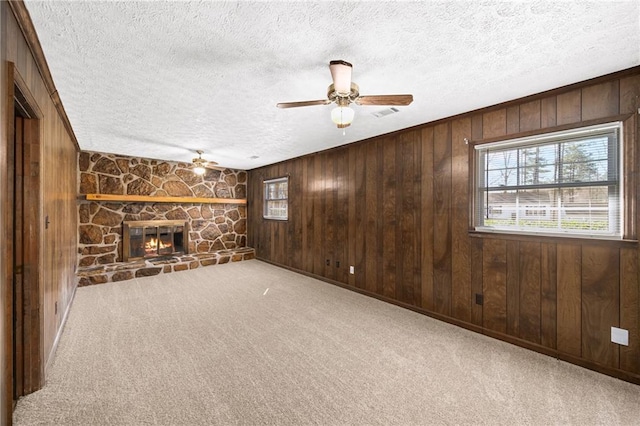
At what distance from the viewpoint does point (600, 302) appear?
2.16 meters

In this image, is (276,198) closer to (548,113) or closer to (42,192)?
(42,192)

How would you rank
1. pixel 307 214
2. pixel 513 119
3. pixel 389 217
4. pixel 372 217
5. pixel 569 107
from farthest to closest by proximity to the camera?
pixel 307 214
pixel 372 217
pixel 389 217
pixel 513 119
pixel 569 107

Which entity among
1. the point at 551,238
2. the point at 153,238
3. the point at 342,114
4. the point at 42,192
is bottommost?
the point at 153,238

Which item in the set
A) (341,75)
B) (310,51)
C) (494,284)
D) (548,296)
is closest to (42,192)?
(310,51)

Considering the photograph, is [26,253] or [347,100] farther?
[347,100]

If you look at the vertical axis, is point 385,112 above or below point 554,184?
above

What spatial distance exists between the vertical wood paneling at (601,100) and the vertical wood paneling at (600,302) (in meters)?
1.10

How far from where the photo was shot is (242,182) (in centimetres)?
697

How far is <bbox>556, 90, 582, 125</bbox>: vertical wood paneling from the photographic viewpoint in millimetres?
2250

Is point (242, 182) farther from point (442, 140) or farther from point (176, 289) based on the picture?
point (442, 140)

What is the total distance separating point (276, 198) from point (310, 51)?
457cm

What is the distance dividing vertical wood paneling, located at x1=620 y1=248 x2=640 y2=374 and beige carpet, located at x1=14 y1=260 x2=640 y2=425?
0.60 ft

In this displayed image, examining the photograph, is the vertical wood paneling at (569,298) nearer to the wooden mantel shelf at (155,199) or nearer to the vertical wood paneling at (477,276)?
the vertical wood paneling at (477,276)

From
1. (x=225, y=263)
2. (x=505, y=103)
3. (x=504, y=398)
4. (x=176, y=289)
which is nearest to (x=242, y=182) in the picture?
(x=225, y=263)
